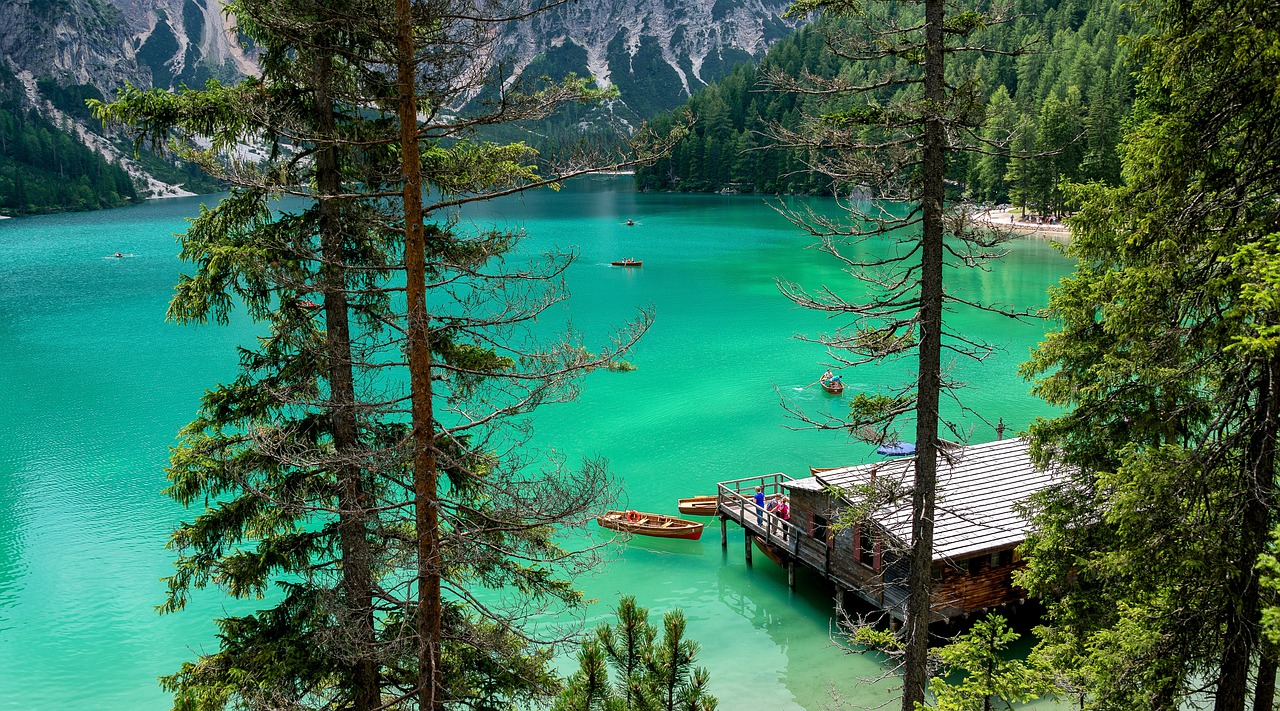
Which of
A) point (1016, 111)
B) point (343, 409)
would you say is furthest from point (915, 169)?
point (1016, 111)

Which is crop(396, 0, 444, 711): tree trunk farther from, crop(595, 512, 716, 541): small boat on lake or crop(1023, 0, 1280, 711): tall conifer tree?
crop(595, 512, 716, 541): small boat on lake

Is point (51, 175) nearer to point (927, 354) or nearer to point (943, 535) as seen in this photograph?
point (943, 535)

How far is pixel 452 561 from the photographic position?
25.8ft

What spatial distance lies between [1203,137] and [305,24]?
8108mm

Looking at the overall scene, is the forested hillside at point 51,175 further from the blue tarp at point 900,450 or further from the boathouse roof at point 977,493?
the boathouse roof at point 977,493

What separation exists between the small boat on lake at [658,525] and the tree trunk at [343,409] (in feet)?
47.3

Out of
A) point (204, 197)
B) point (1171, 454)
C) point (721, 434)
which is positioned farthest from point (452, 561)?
point (204, 197)

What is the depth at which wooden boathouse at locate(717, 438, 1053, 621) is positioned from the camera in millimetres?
18141

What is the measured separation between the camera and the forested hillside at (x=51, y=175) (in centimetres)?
13638

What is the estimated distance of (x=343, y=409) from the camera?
31.4ft

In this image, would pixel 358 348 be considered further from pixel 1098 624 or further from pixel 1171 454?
pixel 1098 624

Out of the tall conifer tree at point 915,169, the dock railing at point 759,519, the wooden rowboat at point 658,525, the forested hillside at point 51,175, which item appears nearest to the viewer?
the tall conifer tree at point 915,169

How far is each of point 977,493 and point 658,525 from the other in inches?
368

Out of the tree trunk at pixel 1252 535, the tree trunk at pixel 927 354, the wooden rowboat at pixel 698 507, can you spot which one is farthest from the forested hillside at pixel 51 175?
the tree trunk at pixel 1252 535
